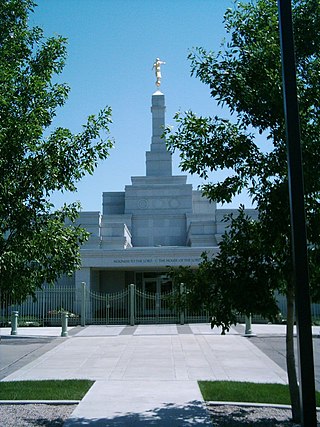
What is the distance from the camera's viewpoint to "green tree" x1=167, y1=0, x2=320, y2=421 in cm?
700

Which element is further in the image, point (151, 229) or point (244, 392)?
point (151, 229)

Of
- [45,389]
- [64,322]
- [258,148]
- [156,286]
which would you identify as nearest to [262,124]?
[258,148]

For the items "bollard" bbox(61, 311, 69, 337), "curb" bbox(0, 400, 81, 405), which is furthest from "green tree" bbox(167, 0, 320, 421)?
"bollard" bbox(61, 311, 69, 337)

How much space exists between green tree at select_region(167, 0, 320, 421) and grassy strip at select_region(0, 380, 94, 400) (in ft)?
13.0

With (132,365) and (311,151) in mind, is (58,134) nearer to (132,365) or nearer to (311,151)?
(311,151)

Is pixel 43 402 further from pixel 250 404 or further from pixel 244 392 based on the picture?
pixel 244 392

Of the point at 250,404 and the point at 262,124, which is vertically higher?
the point at 262,124

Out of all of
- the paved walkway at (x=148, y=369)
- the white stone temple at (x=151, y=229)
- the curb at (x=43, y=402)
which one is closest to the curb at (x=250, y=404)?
the paved walkway at (x=148, y=369)

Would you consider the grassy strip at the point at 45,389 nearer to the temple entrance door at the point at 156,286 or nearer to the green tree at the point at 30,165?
the green tree at the point at 30,165

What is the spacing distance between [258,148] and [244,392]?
4.81m

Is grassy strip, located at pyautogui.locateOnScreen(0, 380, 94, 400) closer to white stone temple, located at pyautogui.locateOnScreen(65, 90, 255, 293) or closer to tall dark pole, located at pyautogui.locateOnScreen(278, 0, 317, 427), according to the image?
tall dark pole, located at pyautogui.locateOnScreen(278, 0, 317, 427)

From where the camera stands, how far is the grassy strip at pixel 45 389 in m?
9.32

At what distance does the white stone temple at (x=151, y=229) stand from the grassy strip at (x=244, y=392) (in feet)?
66.7

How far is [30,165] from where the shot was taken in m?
7.40
